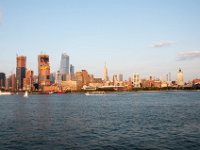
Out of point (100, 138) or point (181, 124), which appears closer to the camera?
point (100, 138)

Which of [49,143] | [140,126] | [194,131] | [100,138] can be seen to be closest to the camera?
[49,143]

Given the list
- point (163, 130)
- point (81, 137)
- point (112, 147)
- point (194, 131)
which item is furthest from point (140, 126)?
point (112, 147)

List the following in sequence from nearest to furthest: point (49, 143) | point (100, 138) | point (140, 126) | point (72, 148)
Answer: point (72, 148), point (49, 143), point (100, 138), point (140, 126)

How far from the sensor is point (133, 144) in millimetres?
43344

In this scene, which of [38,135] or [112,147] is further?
[38,135]

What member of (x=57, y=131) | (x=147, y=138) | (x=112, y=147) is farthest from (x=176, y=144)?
(x=57, y=131)

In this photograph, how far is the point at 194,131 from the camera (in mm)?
52250

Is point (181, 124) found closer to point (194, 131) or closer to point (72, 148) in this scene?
point (194, 131)

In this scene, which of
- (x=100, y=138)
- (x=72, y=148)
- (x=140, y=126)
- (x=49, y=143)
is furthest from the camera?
(x=140, y=126)

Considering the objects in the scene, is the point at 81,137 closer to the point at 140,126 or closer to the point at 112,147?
the point at 112,147

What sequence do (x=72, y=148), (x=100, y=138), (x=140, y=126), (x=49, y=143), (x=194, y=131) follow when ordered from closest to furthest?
(x=72, y=148) < (x=49, y=143) < (x=100, y=138) < (x=194, y=131) < (x=140, y=126)

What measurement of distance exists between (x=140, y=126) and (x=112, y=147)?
749 inches

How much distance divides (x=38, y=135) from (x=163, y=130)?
2199 centimetres

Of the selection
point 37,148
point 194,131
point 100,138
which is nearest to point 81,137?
point 100,138
